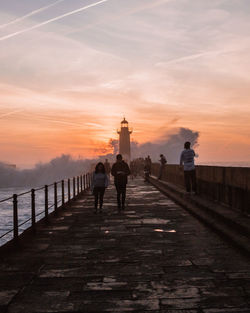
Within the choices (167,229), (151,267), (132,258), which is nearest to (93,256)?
(132,258)

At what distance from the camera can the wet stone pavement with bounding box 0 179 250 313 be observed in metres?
4.63

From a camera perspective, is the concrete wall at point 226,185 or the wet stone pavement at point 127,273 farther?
the concrete wall at point 226,185

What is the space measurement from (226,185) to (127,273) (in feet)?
20.4

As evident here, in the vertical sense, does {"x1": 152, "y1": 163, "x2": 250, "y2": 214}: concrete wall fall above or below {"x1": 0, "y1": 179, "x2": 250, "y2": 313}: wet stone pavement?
above

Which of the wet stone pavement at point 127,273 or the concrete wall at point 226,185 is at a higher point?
the concrete wall at point 226,185

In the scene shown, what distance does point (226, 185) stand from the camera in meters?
11.5

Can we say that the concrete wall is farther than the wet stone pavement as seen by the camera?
Yes

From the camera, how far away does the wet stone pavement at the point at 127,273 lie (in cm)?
463

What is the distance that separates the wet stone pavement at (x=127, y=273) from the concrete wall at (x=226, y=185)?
1200 millimetres

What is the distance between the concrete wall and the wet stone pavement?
1.20 meters

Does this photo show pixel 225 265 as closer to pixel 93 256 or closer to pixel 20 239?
pixel 93 256

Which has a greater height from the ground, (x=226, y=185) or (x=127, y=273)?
(x=226, y=185)

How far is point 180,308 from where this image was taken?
4.46 meters

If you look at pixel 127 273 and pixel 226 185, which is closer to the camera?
pixel 127 273
